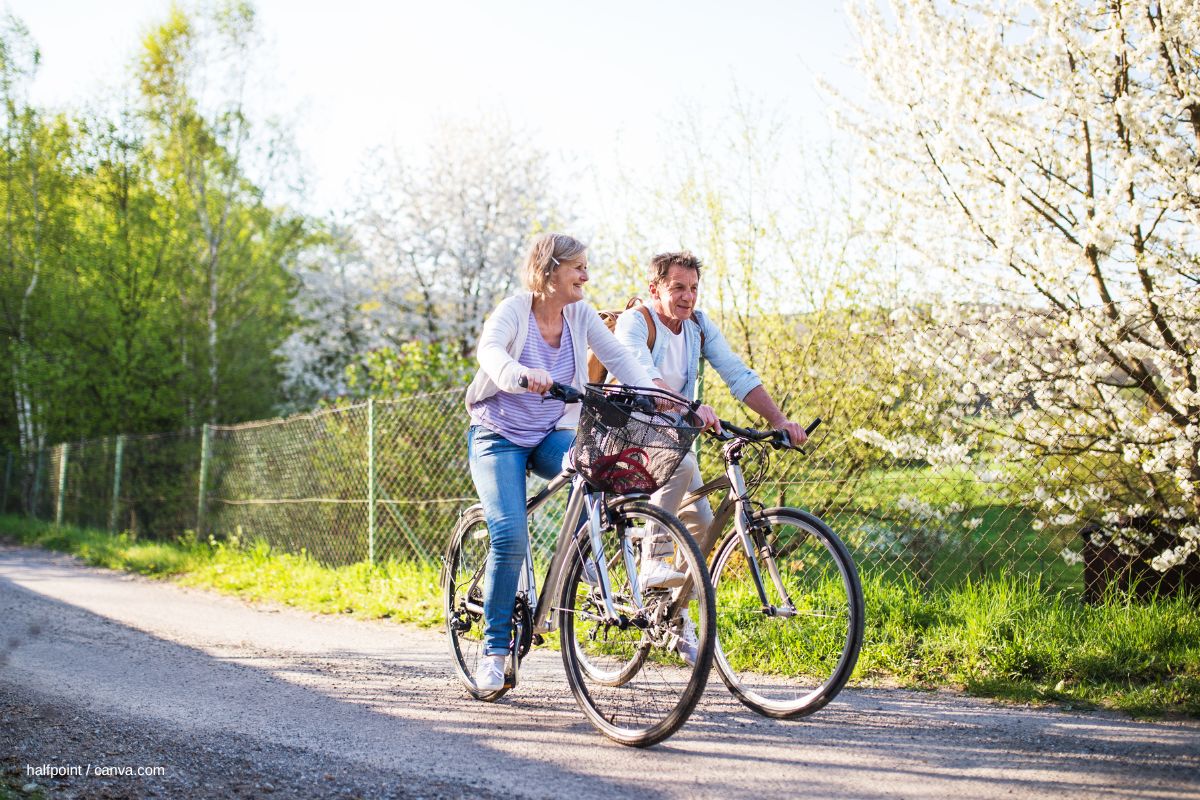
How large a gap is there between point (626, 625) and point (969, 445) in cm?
279

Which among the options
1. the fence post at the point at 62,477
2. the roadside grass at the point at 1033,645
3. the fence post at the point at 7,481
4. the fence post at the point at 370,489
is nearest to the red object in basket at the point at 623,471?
the roadside grass at the point at 1033,645

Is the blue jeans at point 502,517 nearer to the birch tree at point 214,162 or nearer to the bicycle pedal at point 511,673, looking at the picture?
the bicycle pedal at point 511,673

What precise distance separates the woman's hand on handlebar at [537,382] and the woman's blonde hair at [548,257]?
1.91 feet

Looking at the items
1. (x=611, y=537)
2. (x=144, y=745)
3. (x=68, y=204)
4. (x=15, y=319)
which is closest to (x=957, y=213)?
(x=611, y=537)

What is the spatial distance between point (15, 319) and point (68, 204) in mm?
3494

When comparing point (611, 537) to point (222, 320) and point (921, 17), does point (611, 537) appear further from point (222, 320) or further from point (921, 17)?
point (222, 320)

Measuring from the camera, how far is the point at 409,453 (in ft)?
28.6

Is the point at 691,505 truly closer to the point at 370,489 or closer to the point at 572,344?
the point at 572,344

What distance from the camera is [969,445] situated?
571 cm

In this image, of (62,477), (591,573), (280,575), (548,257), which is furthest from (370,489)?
(62,477)

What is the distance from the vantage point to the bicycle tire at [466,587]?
4609mm

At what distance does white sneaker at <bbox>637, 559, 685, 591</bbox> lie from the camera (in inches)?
152

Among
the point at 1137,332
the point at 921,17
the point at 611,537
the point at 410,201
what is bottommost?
the point at 611,537

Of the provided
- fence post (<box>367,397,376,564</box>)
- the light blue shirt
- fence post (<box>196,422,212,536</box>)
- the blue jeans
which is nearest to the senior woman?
the blue jeans
